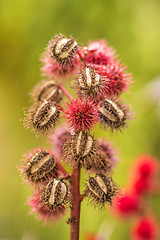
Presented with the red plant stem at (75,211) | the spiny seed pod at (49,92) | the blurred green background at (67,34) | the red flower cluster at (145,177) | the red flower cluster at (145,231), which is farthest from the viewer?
the blurred green background at (67,34)

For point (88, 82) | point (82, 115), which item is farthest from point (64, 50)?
point (82, 115)

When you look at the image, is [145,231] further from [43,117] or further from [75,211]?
[43,117]

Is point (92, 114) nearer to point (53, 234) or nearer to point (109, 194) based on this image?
point (109, 194)

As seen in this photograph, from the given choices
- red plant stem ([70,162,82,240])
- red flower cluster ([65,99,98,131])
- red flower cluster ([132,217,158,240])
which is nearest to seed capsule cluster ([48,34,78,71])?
red flower cluster ([65,99,98,131])

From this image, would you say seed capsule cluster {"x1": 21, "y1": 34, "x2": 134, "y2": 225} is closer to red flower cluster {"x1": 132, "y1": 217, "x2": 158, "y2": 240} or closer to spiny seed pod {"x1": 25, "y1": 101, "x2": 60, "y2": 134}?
spiny seed pod {"x1": 25, "y1": 101, "x2": 60, "y2": 134}

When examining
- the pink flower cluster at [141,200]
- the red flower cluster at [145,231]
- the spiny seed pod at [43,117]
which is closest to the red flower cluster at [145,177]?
the pink flower cluster at [141,200]

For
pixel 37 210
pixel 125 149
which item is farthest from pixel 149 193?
pixel 125 149

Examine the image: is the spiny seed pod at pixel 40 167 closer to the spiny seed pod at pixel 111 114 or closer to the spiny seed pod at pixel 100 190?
the spiny seed pod at pixel 100 190
